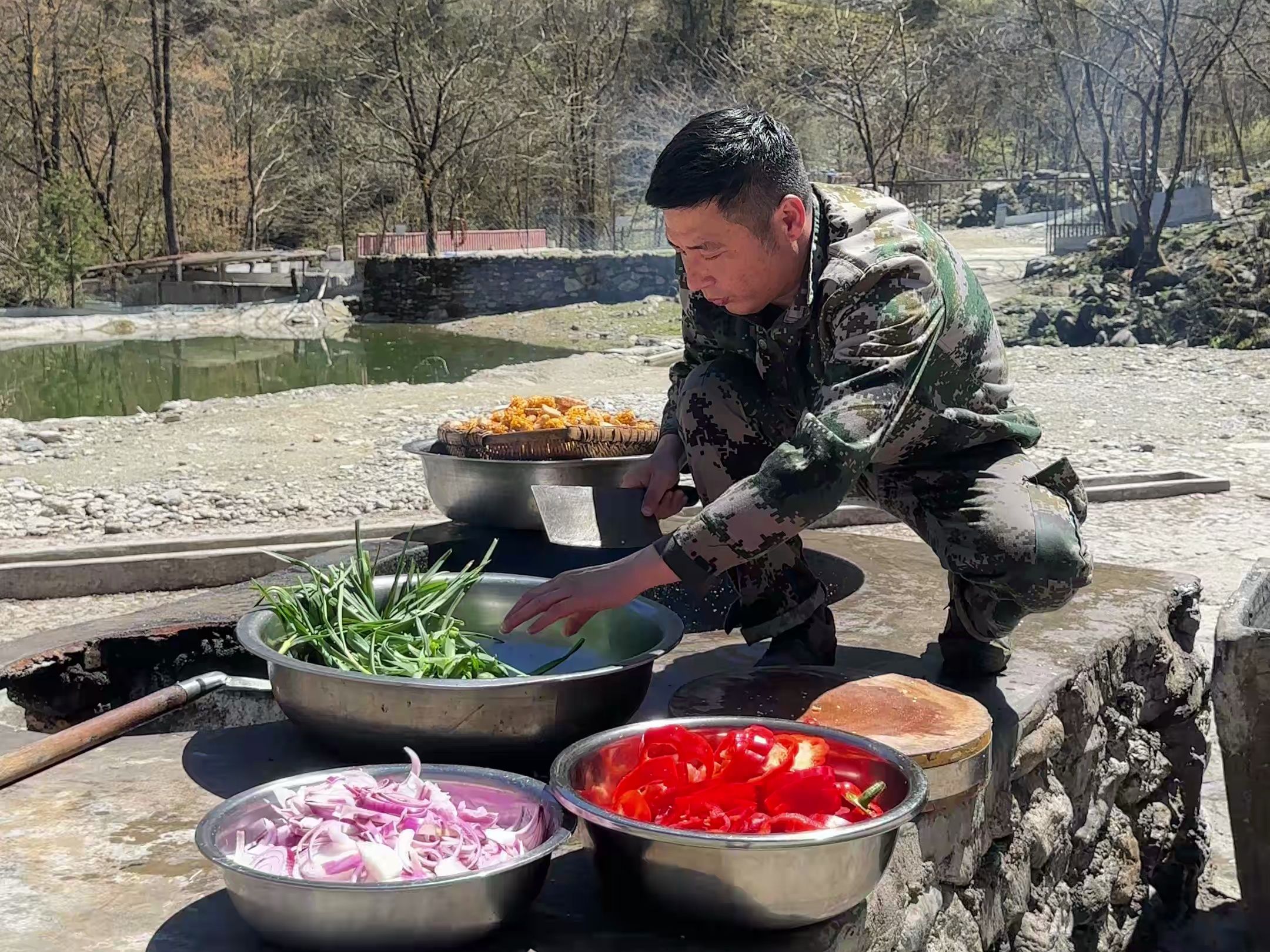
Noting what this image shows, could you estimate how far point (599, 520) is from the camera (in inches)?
130

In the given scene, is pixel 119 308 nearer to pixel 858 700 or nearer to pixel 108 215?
pixel 108 215

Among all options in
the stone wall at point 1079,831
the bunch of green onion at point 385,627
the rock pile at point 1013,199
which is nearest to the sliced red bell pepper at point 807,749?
the stone wall at point 1079,831

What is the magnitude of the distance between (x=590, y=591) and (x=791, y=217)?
2.61ft

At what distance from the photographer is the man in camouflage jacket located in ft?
7.23

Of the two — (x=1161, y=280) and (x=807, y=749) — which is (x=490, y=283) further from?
(x=807, y=749)

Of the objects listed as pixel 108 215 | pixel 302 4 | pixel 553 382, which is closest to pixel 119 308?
pixel 108 215

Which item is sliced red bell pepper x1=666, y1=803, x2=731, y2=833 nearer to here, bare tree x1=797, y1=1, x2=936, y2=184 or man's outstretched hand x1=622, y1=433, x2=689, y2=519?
man's outstretched hand x1=622, y1=433, x2=689, y2=519

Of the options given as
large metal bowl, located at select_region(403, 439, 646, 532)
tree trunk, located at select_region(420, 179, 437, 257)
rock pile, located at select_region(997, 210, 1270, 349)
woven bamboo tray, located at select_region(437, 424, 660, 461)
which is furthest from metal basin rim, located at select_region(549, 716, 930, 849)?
tree trunk, located at select_region(420, 179, 437, 257)

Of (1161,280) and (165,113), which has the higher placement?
(165,113)

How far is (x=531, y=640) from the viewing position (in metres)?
2.76

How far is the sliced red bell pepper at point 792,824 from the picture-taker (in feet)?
5.97

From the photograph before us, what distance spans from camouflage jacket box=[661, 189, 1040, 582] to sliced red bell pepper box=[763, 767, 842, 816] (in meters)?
0.40

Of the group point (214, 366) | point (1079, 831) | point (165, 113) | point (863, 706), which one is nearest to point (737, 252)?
point (863, 706)

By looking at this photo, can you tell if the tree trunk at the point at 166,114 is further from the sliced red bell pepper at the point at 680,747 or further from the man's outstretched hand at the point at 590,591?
the sliced red bell pepper at the point at 680,747
